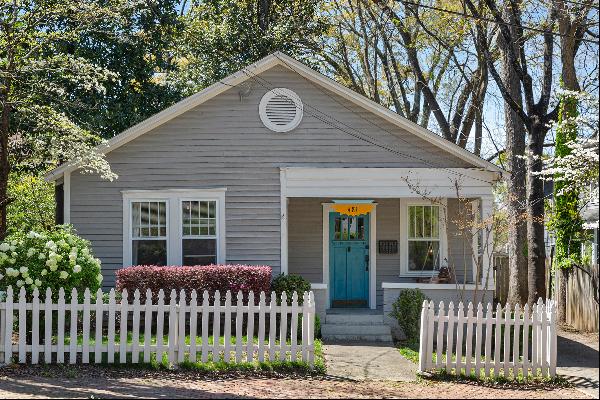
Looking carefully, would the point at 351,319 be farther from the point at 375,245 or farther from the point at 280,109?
the point at 280,109

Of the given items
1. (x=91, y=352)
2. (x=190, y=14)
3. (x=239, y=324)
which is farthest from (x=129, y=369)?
(x=190, y=14)

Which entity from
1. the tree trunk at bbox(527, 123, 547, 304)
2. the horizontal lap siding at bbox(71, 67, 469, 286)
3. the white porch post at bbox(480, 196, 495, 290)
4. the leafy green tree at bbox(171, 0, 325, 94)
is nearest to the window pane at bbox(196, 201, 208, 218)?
the horizontal lap siding at bbox(71, 67, 469, 286)

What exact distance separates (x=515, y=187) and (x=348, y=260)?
17.6ft

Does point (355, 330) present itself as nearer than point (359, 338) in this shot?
No

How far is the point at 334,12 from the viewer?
94.0ft

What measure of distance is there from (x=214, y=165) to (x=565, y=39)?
898cm

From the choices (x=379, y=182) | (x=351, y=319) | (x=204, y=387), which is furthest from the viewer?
(x=379, y=182)

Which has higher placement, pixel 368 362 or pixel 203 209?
pixel 203 209

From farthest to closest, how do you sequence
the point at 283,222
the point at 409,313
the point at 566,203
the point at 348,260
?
the point at 566,203, the point at 348,260, the point at 283,222, the point at 409,313

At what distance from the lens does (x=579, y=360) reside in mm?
12609

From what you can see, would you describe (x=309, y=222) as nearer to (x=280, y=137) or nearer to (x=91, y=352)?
(x=280, y=137)

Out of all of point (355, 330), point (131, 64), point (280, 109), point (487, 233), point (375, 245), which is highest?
point (131, 64)

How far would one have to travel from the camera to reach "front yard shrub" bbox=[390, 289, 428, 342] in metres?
14.4

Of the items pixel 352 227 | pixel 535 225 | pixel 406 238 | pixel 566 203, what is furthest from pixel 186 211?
pixel 566 203
